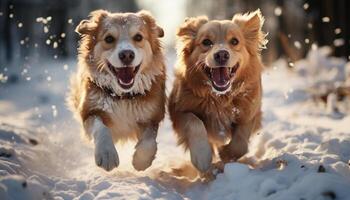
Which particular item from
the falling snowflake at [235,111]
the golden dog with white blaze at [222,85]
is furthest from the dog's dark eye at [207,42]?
the falling snowflake at [235,111]

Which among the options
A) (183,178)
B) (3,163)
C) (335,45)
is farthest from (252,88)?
(335,45)

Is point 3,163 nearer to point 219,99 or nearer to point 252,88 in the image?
point 219,99

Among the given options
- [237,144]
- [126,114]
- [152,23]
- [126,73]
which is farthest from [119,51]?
[237,144]

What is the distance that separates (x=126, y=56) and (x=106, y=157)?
110 cm

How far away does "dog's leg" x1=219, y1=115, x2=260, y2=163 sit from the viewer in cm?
483

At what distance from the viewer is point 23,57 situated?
30141 millimetres

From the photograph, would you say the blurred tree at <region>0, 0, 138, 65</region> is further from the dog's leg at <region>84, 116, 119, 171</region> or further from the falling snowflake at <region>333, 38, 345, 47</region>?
the dog's leg at <region>84, 116, 119, 171</region>

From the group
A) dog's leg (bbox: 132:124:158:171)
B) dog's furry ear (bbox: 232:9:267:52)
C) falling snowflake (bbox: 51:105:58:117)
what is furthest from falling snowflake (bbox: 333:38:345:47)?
dog's leg (bbox: 132:124:158:171)

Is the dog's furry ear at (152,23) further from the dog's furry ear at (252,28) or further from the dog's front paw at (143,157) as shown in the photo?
the dog's front paw at (143,157)

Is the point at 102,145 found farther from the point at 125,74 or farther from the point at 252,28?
the point at 252,28

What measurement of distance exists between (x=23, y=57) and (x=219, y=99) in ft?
89.6

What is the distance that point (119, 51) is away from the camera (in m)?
4.68

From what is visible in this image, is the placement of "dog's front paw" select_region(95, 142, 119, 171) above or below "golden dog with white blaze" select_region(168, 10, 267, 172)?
below

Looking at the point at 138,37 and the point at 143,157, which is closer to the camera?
the point at 143,157
